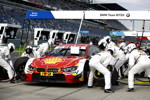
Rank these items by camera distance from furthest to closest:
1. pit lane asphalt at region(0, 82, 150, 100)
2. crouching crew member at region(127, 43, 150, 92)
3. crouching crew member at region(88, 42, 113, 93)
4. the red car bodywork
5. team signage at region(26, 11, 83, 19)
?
team signage at region(26, 11, 83, 19), the red car bodywork, crouching crew member at region(127, 43, 150, 92), crouching crew member at region(88, 42, 113, 93), pit lane asphalt at region(0, 82, 150, 100)

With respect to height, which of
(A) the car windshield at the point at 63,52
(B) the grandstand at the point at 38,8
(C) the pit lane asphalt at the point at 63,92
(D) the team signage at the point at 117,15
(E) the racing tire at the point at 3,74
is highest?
(B) the grandstand at the point at 38,8

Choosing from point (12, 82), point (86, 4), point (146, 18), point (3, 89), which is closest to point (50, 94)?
point (3, 89)

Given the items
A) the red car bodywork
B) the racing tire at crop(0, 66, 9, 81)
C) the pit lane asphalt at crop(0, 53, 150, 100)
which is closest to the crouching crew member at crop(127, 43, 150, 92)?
the pit lane asphalt at crop(0, 53, 150, 100)

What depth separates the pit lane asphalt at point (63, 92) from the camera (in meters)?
6.21

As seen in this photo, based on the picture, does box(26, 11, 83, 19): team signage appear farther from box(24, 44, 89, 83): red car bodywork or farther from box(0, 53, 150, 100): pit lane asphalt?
box(0, 53, 150, 100): pit lane asphalt

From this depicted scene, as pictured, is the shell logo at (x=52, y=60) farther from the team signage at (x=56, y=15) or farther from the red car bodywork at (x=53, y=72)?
the team signage at (x=56, y=15)

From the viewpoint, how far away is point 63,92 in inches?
272

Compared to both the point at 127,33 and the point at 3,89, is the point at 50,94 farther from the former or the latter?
the point at 127,33

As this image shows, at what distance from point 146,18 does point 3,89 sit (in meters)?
7.27

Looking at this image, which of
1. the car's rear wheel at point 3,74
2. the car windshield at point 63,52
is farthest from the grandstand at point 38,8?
the car's rear wheel at point 3,74

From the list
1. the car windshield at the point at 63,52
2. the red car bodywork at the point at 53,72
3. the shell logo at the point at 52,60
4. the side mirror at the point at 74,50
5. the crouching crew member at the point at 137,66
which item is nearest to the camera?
the crouching crew member at the point at 137,66

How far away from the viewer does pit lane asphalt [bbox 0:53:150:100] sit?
621cm

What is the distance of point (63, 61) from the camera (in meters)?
7.84

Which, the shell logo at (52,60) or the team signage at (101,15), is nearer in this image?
the shell logo at (52,60)
